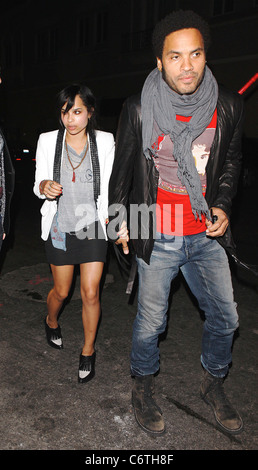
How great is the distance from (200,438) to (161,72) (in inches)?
89.8

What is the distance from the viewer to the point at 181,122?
2.54 meters

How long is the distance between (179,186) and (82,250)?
96 centimetres

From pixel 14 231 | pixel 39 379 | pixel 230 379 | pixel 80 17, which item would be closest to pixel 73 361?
pixel 39 379

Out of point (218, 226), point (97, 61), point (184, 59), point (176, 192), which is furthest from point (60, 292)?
point (97, 61)

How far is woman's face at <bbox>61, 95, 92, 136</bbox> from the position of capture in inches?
123

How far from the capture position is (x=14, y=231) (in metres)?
8.19

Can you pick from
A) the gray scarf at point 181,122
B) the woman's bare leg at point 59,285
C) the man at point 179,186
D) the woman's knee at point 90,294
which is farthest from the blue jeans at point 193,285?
the woman's bare leg at point 59,285

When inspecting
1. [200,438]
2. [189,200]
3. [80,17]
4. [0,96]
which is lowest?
[200,438]

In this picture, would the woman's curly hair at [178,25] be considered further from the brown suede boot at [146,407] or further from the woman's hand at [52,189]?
the brown suede boot at [146,407]

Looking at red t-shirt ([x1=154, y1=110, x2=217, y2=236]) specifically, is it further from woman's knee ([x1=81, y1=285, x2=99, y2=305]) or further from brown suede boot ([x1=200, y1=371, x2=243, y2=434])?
brown suede boot ([x1=200, y1=371, x2=243, y2=434])

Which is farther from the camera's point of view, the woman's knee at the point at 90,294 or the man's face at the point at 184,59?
the woman's knee at the point at 90,294

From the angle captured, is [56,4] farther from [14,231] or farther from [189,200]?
[189,200]

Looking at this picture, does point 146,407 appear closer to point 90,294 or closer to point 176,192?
point 90,294

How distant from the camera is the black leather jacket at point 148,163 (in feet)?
8.65
